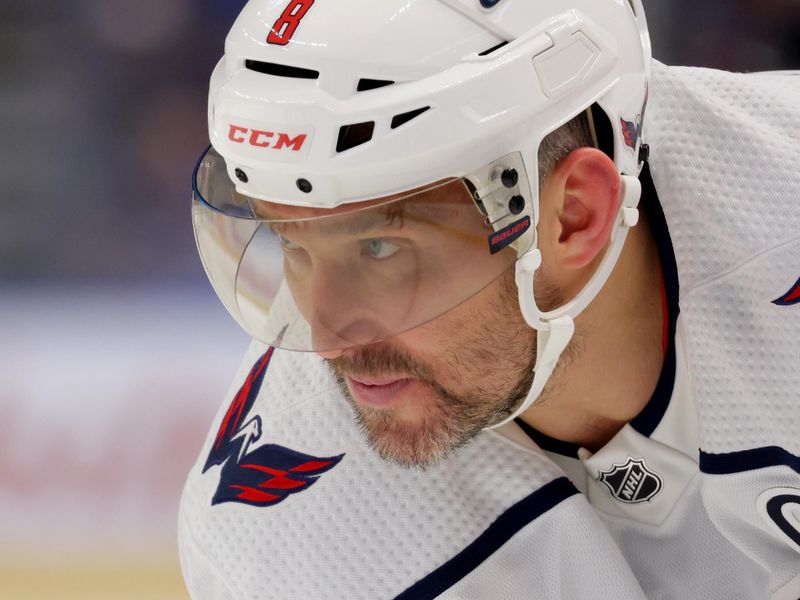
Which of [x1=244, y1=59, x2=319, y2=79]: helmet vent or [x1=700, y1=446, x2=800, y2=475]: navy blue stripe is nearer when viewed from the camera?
[x1=244, y1=59, x2=319, y2=79]: helmet vent

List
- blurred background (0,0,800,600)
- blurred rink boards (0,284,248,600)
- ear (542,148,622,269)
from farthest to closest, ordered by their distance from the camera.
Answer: blurred background (0,0,800,600) → blurred rink boards (0,284,248,600) → ear (542,148,622,269)

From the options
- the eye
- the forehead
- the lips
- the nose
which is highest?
the forehead

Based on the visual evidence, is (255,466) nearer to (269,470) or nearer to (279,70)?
(269,470)

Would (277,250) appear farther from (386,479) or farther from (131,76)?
(131,76)

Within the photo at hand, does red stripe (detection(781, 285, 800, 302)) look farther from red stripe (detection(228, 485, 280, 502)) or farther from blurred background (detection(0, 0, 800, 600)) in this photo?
blurred background (detection(0, 0, 800, 600))

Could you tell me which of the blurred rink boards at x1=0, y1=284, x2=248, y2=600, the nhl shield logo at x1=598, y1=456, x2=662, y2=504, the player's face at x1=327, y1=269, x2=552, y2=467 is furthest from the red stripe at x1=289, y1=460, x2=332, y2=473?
the blurred rink boards at x1=0, y1=284, x2=248, y2=600

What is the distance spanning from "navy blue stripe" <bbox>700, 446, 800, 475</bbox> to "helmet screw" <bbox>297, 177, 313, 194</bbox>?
582mm

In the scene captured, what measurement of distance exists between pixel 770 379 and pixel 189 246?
75.1 inches

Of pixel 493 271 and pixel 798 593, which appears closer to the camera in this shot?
pixel 493 271

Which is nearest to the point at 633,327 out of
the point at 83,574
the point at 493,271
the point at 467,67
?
the point at 493,271

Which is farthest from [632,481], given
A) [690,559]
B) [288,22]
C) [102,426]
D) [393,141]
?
[102,426]

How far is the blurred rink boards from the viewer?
2189 mm

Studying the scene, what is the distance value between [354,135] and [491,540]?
58 centimetres

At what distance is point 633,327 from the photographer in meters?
1.34
